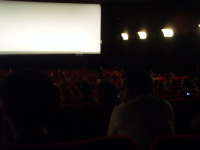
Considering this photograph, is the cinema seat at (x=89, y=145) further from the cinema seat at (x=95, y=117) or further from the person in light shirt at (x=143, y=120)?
the cinema seat at (x=95, y=117)

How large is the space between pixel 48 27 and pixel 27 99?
178cm

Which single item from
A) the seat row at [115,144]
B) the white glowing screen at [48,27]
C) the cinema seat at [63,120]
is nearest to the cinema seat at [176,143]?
the seat row at [115,144]

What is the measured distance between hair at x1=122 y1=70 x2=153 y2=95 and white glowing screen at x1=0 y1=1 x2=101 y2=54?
951mm

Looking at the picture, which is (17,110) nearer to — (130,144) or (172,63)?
(130,144)

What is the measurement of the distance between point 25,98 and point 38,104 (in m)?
0.06

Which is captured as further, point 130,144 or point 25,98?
point 25,98

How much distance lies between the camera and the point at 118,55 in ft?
46.7

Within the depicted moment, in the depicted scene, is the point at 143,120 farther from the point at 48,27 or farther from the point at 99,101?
the point at 48,27

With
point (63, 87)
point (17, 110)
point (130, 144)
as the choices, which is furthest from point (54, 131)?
point (63, 87)

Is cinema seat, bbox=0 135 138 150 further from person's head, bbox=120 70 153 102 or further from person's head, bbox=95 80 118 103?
person's head, bbox=95 80 118 103

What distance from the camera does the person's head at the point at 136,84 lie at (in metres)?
1.78

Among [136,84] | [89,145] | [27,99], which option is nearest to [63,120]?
[136,84]

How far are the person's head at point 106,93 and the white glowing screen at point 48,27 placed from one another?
521 mm

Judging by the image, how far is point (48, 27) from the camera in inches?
97.9
